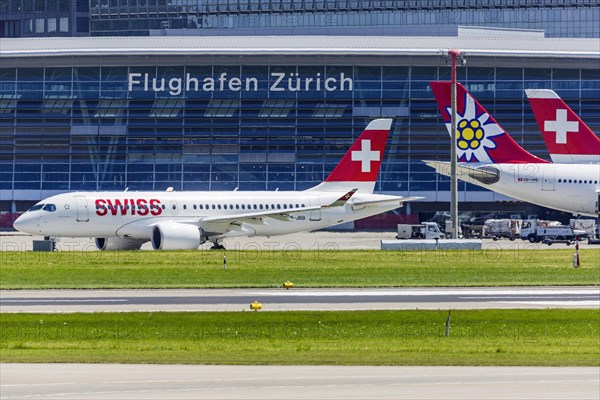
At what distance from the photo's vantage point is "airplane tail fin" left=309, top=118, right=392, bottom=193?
94.2m

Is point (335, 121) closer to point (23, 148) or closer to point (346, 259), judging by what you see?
point (23, 148)

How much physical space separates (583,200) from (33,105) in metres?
66.6

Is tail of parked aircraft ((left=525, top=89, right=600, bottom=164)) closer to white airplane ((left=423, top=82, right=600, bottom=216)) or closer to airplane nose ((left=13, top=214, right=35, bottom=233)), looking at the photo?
white airplane ((left=423, top=82, right=600, bottom=216))

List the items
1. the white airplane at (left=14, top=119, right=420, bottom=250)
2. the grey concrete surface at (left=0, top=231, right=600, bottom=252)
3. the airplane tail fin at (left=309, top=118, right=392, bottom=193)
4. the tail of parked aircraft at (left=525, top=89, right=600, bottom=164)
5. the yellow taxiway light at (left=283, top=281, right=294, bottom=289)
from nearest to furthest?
the yellow taxiway light at (left=283, top=281, right=294, bottom=289), the white airplane at (left=14, top=119, right=420, bottom=250), the grey concrete surface at (left=0, top=231, right=600, bottom=252), the airplane tail fin at (left=309, top=118, right=392, bottom=193), the tail of parked aircraft at (left=525, top=89, right=600, bottom=164)

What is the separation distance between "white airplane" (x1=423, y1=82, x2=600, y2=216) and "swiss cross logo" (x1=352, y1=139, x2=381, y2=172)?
3.98 m

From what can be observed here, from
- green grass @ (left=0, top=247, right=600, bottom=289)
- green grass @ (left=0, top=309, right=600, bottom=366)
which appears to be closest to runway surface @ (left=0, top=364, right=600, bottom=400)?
green grass @ (left=0, top=309, right=600, bottom=366)

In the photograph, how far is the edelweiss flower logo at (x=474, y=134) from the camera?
101812 millimetres

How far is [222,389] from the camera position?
30.7m

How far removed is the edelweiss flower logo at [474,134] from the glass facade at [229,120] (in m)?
37.8

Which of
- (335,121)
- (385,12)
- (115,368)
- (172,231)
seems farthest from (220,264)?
(385,12)

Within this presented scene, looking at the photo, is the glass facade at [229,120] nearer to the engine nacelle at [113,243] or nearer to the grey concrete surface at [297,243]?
the grey concrete surface at [297,243]

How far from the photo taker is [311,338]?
41188 millimetres

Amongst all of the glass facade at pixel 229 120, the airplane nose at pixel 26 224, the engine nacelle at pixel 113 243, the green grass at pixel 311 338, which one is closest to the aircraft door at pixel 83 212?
the airplane nose at pixel 26 224

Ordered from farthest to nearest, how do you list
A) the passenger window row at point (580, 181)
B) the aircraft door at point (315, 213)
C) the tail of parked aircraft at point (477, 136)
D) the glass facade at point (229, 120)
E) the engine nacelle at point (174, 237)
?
the glass facade at point (229, 120) → the tail of parked aircraft at point (477, 136) → the passenger window row at point (580, 181) → the aircraft door at point (315, 213) → the engine nacelle at point (174, 237)
